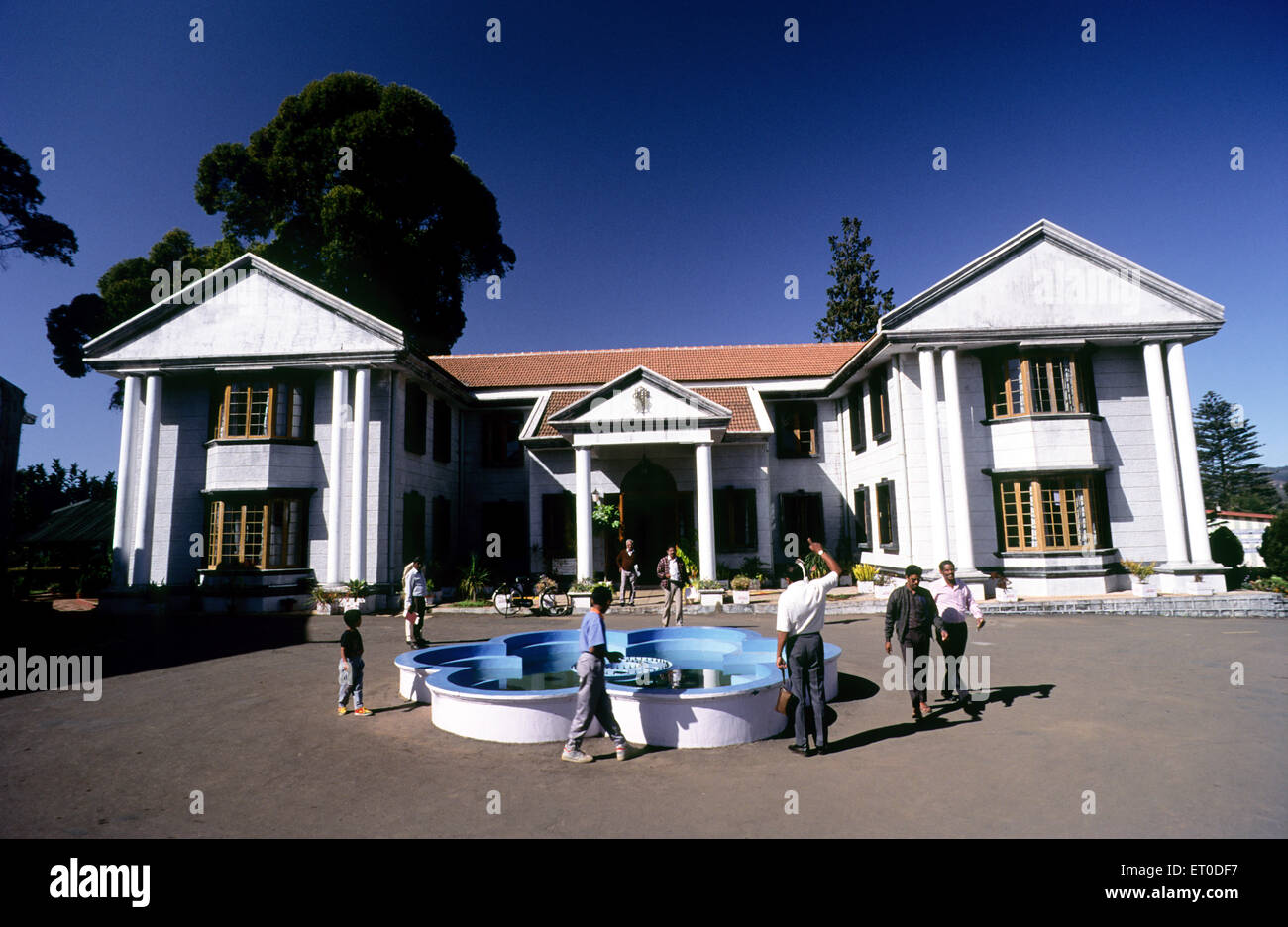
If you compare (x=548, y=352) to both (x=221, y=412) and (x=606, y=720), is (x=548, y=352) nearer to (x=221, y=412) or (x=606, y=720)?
(x=221, y=412)

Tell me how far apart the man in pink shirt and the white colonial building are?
9468mm

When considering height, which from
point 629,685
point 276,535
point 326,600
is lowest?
point 629,685

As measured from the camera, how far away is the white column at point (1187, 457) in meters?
16.4

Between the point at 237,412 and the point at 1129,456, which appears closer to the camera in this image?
the point at 1129,456

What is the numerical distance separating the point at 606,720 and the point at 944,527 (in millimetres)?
13643

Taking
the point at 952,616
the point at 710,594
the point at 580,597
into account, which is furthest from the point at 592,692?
the point at 710,594

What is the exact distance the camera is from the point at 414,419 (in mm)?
19547

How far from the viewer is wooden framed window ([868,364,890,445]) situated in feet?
61.3

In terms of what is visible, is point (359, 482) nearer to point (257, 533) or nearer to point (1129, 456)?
point (257, 533)

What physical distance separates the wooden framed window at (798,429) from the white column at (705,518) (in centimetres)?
538

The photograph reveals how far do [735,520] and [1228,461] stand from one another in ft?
212
